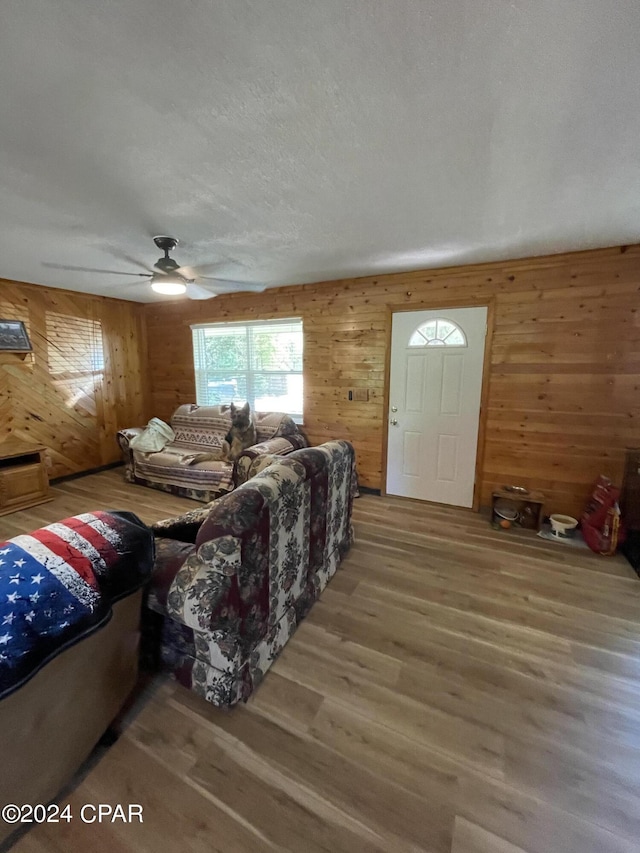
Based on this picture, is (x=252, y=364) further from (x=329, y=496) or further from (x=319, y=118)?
(x=319, y=118)

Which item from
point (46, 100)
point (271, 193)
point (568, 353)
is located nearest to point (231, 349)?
point (271, 193)

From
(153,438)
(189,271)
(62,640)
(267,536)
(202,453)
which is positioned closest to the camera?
(62,640)

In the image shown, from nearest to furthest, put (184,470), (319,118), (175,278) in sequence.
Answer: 1. (319,118)
2. (175,278)
3. (184,470)

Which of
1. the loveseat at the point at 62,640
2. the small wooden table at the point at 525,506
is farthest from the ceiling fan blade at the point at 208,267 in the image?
the small wooden table at the point at 525,506

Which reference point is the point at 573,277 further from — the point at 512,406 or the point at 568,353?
the point at 512,406

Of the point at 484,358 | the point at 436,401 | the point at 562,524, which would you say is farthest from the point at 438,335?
the point at 562,524

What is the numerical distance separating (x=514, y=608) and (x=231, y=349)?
4.18m

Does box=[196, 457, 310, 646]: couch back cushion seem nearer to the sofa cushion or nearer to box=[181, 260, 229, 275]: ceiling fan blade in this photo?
the sofa cushion

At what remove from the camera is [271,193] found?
1.88m

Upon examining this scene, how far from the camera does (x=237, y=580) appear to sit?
1.37 metres

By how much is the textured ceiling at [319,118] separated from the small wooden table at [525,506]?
83.9 inches

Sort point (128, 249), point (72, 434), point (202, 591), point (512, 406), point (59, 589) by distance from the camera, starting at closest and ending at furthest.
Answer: point (59, 589) < point (202, 591) < point (128, 249) < point (512, 406) < point (72, 434)

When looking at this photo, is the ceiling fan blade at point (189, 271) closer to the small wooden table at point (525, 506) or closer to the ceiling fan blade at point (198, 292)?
the ceiling fan blade at point (198, 292)

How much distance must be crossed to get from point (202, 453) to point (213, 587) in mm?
2949
